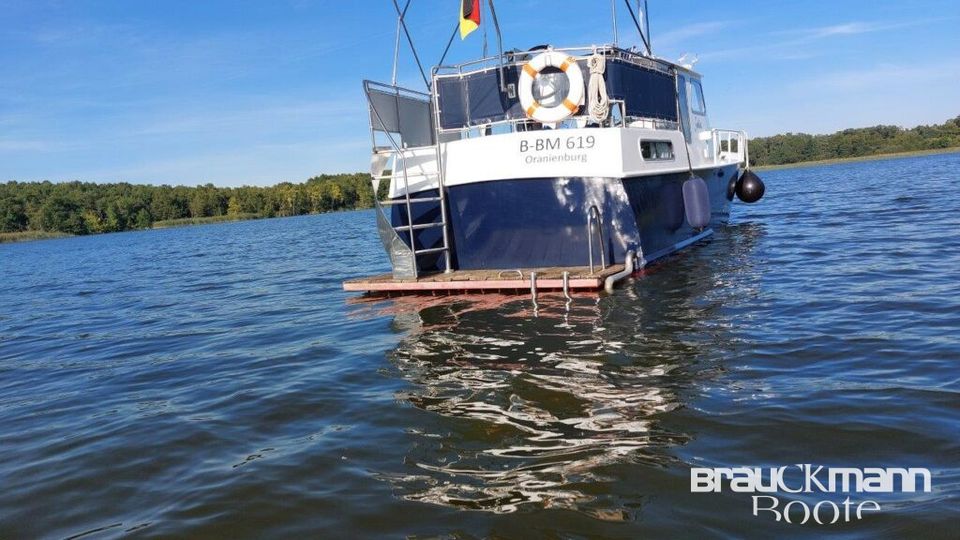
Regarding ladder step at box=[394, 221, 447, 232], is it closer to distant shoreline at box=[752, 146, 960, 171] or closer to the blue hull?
the blue hull

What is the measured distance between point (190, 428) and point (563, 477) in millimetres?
3182

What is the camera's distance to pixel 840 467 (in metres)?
3.86

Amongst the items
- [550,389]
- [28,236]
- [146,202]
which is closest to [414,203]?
[550,389]

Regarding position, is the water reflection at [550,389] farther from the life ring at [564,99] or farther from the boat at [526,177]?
the life ring at [564,99]

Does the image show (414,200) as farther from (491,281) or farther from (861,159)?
(861,159)

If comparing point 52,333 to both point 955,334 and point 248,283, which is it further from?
point 955,334

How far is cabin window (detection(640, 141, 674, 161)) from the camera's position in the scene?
37.5ft

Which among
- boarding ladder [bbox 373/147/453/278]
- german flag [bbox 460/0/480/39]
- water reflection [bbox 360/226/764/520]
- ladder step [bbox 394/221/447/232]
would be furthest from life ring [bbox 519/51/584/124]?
water reflection [bbox 360/226/764/520]

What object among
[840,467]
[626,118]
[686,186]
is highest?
[626,118]

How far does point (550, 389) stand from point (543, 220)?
5552 millimetres

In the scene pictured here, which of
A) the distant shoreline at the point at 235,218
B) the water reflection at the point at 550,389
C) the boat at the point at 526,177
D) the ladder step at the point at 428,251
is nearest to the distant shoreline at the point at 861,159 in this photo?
the distant shoreline at the point at 235,218

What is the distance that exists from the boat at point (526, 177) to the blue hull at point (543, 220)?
0.7 inches

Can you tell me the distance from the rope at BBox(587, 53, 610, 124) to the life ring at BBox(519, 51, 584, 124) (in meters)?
0.21

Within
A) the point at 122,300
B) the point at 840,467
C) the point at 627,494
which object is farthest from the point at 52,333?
the point at 840,467
